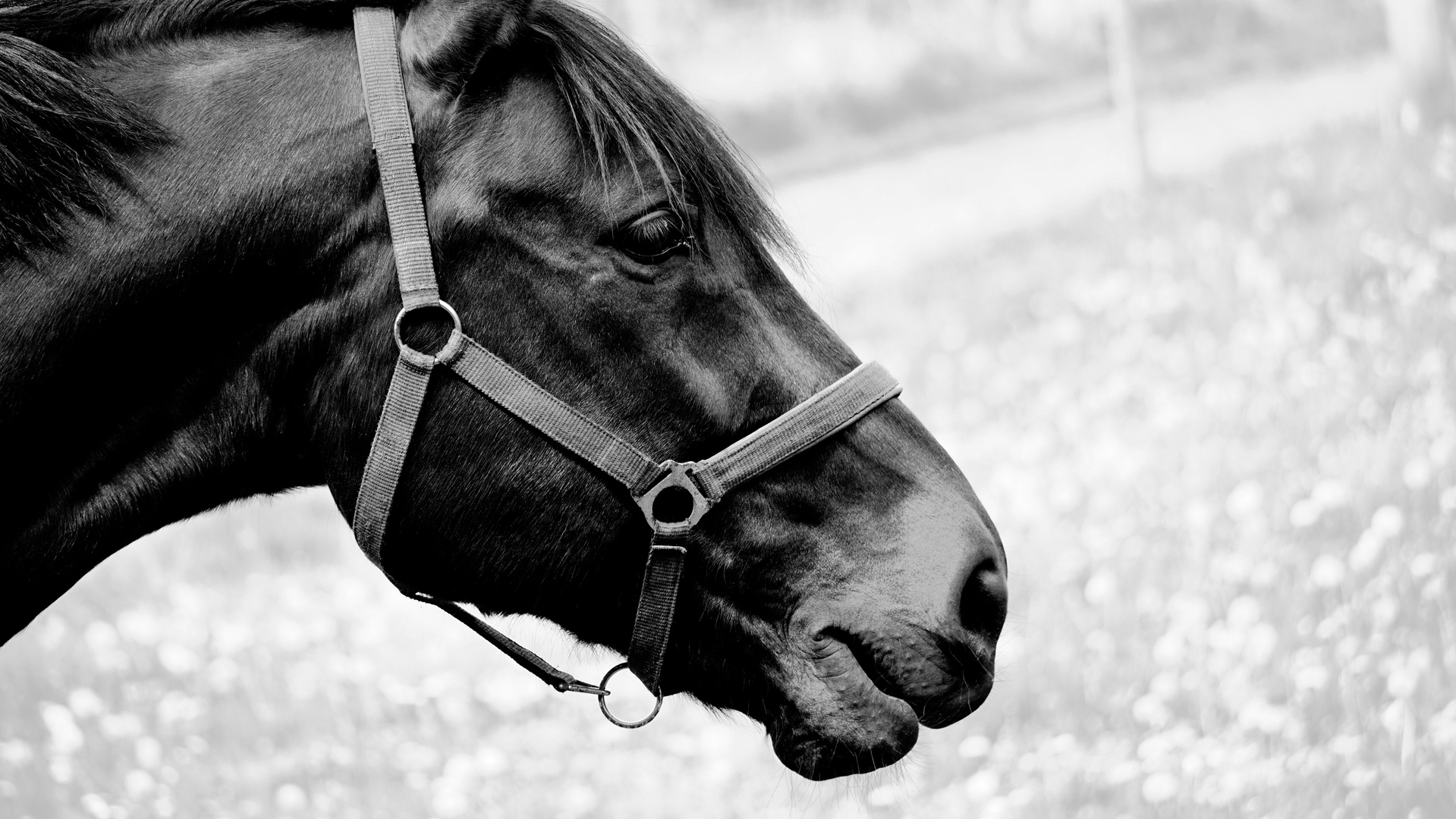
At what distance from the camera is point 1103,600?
3980mm

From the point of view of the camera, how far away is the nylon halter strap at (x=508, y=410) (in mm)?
1846

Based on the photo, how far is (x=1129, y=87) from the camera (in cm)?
823

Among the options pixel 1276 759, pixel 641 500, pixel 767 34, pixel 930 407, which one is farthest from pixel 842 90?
pixel 641 500

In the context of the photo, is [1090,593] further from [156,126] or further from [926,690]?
[156,126]

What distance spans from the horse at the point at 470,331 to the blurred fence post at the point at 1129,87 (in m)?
6.62

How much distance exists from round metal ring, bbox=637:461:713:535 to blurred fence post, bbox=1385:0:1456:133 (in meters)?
6.55

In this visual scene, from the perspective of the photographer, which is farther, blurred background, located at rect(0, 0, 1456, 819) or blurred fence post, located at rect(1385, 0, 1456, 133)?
blurred fence post, located at rect(1385, 0, 1456, 133)

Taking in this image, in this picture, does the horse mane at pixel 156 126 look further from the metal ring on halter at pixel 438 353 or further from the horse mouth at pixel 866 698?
the horse mouth at pixel 866 698

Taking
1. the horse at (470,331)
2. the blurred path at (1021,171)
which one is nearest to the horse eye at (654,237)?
the horse at (470,331)

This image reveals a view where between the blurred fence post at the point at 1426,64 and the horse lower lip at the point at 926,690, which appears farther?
the blurred fence post at the point at 1426,64

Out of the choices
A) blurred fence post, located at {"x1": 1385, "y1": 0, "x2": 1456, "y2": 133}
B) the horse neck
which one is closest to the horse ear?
the horse neck

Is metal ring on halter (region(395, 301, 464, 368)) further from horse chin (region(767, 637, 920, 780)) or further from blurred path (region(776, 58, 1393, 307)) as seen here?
blurred path (region(776, 58, 1393, 307))

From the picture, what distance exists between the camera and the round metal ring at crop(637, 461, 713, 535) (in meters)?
1.93

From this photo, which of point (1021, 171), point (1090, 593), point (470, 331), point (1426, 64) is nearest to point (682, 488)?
point (470, 331)
